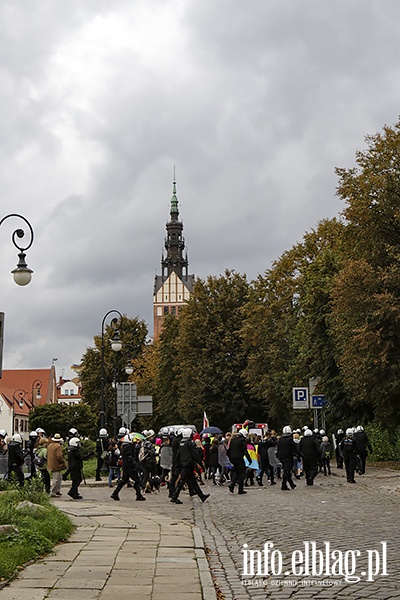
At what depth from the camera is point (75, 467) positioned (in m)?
23.0

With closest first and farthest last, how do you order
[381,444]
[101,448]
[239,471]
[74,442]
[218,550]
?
[218,550] < [74,442] < [239,471] < [101,448] < [381,444]

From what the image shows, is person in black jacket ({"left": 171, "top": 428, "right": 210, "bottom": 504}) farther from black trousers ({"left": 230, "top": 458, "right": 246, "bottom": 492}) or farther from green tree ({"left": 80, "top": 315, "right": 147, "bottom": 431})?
green tree ({"left": 80, "top": 315, "right": 147, "bottom": 431})

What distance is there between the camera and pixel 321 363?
46312 millimetres

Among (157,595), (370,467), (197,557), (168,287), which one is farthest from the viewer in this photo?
(168,287)

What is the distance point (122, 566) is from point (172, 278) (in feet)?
493

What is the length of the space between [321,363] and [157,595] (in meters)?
38.3

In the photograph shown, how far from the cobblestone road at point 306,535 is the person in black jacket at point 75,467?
3.16 m

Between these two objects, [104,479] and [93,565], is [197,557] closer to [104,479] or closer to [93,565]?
[93,565]

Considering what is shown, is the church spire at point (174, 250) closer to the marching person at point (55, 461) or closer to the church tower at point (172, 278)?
the church tower at point (172, 278)

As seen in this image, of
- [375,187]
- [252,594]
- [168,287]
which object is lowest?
[252,594]

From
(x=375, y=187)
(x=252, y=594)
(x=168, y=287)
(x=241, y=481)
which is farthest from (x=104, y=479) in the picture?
(x=168, y=287)

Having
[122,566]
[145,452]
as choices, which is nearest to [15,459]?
[145,452]

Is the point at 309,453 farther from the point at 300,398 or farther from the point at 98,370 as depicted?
the point at 98,370

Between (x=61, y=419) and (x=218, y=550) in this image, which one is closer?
(x=218, y=550)
